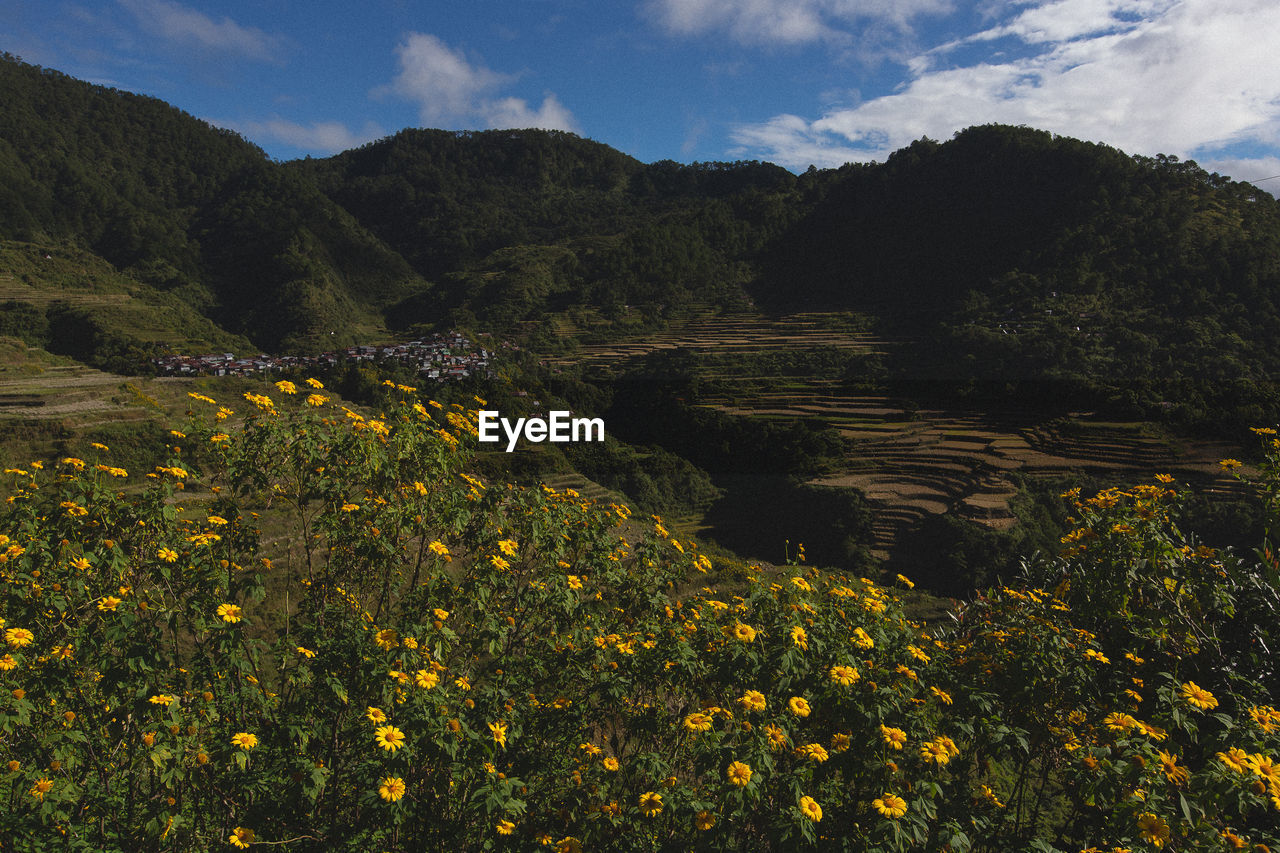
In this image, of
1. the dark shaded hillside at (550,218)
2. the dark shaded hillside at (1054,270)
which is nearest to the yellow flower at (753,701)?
the dark shaded hillside at (1054,270)

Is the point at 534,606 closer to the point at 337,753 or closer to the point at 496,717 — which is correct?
the point at 496,717

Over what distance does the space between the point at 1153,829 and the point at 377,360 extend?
27.5m

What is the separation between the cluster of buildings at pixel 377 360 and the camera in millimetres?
21562

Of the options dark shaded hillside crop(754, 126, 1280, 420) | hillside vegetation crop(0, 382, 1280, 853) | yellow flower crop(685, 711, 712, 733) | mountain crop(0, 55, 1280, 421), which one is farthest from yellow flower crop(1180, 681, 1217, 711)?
mountain crop(0, 55, 1280, 421)

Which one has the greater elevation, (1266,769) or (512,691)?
(1266,769)

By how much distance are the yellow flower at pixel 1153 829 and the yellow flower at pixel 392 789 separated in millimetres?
2323

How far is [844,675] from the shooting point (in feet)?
7.06

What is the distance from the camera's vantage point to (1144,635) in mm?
2916

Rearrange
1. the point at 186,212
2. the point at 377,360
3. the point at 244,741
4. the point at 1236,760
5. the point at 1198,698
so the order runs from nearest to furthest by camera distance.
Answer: the point at 1236,760, the point at 244,741, the point at 1198,698, the point at 377,360, the point at 186,212

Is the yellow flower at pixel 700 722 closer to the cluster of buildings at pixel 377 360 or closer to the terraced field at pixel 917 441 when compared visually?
the terraced field at pixel 917 441

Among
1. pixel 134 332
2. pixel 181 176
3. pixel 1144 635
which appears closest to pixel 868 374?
pixel 1144 635

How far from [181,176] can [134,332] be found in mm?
67890

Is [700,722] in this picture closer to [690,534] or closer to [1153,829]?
[1153,829]

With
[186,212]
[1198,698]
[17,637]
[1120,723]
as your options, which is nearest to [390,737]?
[17,637]
